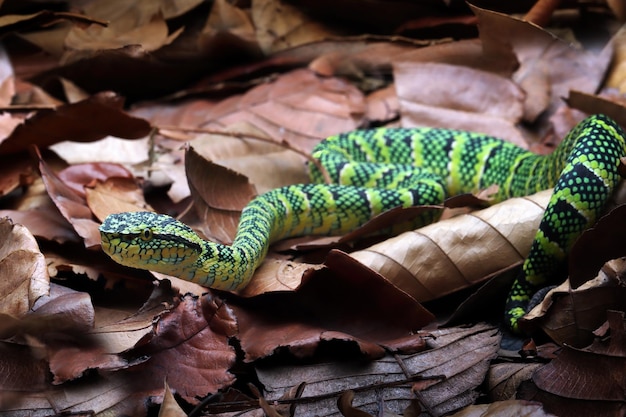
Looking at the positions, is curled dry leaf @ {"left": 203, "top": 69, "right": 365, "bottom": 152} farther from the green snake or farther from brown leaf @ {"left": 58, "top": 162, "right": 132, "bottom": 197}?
brown leaf @ {"left": 58, "top": 162, "right": 132, "bottom": 197}

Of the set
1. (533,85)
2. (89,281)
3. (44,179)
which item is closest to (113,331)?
(89,281)

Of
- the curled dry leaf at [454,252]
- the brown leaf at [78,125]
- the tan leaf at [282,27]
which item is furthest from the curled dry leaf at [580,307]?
the tan leaf at [282,27]

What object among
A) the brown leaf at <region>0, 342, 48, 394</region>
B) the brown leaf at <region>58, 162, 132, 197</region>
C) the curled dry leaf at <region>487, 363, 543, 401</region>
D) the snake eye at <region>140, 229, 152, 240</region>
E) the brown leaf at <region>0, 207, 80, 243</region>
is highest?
the curled dry leaf at <region>487, 363, 543, 401</region>

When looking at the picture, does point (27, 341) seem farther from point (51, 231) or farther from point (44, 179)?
point (44, 179)

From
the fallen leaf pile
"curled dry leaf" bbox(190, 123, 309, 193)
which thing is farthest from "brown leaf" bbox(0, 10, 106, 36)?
"curled dry leaf" bbox(190, 123, 309, 193)

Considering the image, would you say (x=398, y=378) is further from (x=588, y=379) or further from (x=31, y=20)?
(x=31, y=20)

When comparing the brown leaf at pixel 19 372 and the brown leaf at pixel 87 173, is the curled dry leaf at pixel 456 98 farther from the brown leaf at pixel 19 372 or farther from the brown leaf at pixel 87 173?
the brown leaf at pixel 19 372
